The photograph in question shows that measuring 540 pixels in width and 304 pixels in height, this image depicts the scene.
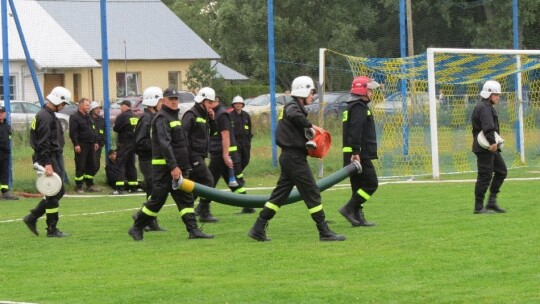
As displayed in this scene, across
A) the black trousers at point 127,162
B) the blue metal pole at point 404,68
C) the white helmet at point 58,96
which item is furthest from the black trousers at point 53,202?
the blue metal pole at point 404,68

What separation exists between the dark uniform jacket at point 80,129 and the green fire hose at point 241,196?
29.3 feet

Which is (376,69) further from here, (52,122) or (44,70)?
(52,122)

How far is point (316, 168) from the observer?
27.0 meters

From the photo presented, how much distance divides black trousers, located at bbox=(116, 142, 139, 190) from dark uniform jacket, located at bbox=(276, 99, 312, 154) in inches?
412

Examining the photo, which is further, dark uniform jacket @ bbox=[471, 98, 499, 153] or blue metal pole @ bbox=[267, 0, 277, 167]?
blue metal pole @ bbox=[267, 0, 277, 167]

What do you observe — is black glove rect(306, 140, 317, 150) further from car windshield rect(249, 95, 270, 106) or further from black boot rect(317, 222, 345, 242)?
car windshield rect(249, 95, 270, 106)

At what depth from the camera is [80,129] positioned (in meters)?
24.4

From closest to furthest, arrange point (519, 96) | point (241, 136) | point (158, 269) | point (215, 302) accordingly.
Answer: point (215, 302), point (158, 269), point (241, 136), point (519, 96)

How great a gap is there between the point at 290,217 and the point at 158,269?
5.50 meters

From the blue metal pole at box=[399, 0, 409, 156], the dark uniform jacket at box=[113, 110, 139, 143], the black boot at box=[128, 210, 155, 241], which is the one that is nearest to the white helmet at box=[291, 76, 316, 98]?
the black boot at box=[128, 210, 155, 241]

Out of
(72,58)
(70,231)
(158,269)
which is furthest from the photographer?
(72,58)

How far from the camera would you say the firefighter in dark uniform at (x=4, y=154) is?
22.7 m

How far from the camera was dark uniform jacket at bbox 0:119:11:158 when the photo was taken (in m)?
22.7

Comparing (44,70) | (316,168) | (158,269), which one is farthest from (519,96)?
(158,269)
